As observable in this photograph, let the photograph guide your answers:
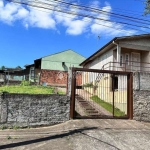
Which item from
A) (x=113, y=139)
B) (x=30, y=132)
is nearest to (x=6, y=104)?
(x=30, y=132)

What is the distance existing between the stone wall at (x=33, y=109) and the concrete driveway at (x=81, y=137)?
1.30 ft

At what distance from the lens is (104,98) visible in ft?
41.3

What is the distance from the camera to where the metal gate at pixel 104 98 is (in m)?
9.61

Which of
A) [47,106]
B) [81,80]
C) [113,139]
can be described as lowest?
[113,139]

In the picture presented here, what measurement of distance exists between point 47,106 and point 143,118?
16.3 feet

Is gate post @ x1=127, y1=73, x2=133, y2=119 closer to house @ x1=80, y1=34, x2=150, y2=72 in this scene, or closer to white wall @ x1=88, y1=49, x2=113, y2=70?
house @ x1=80, y1=34, x2=150, y2=72

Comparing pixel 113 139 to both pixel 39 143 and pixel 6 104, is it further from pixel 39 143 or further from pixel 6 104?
pixel 6 104

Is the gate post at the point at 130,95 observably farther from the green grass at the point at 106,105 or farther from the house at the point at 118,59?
the house at the point at 118,59

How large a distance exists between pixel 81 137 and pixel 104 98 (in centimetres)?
592

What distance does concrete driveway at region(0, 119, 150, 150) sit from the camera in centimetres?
617

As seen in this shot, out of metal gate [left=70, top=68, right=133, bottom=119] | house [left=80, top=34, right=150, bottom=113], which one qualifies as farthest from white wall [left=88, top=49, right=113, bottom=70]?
metal gate [left=70, top=68, right=133, bottom=119]

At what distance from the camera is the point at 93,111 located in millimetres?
10398

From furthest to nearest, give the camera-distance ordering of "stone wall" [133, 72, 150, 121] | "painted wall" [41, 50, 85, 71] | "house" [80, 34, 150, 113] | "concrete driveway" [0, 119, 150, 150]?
"painted wall" [41, 50, 85, 71] < "house" [80, 34, 150, 113] < "stone wall" [133, 72, 150, 121] < "concrete driveway" [0, 119, 150, 150]

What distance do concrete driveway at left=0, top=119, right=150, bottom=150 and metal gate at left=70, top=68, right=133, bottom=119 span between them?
107 centimetres
